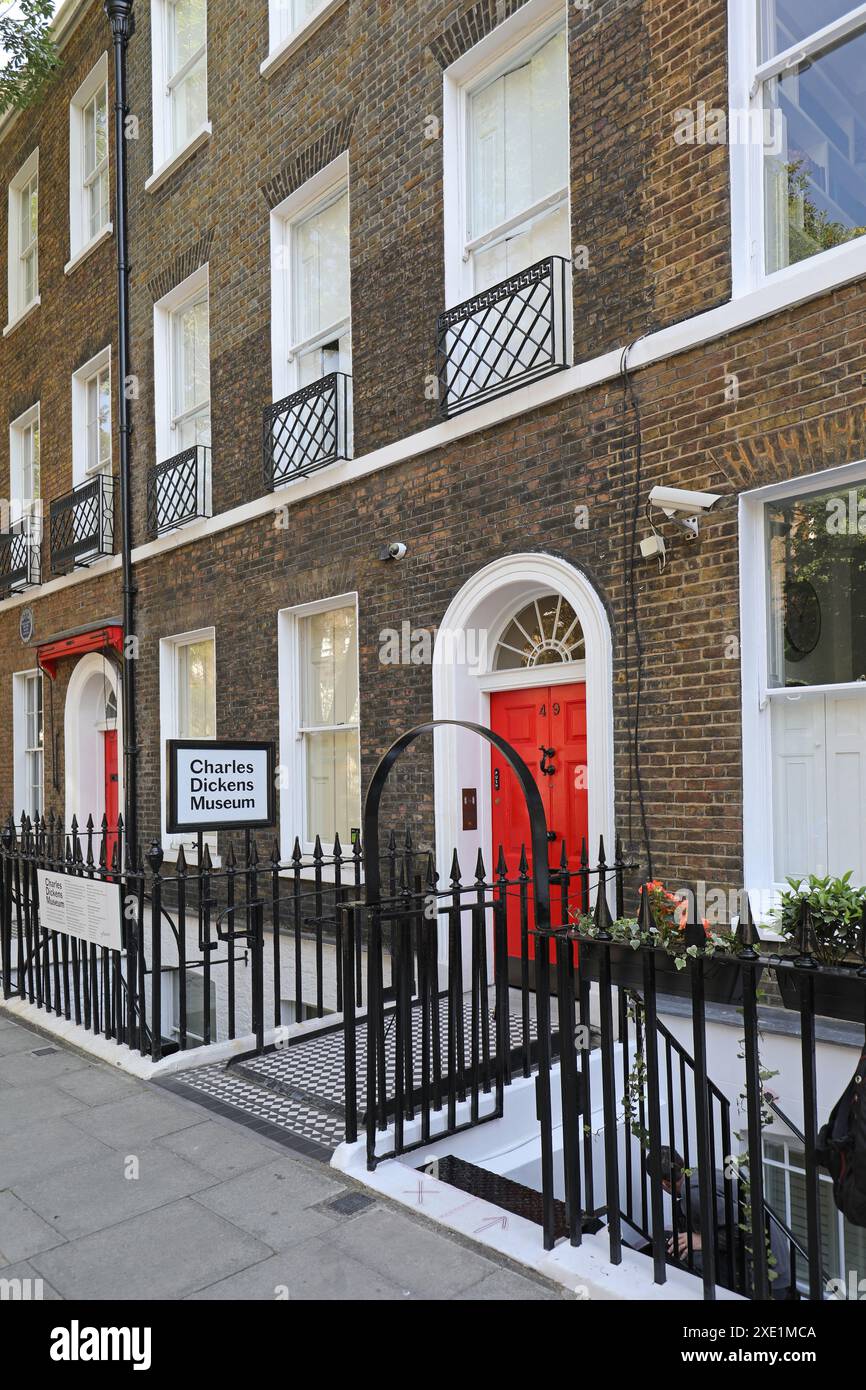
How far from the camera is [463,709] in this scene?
7.43 meters

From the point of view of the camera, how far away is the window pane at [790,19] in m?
5.43

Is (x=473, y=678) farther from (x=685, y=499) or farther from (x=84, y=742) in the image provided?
(x=84, y=742)

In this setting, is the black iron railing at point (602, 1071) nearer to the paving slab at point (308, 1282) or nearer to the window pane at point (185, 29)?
the paving slab at point (308, 1282)

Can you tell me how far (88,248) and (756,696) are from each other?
1107 centimetres

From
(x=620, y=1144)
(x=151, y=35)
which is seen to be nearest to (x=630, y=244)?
(x=620, y=1144)

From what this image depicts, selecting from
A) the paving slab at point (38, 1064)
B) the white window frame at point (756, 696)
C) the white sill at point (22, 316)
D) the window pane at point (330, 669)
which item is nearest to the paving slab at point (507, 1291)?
the white window frame at point (756, 696)

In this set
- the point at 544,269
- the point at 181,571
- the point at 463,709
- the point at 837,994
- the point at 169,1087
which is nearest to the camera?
Result: the point at 837,994

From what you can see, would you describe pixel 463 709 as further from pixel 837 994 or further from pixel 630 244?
pixel 837 994

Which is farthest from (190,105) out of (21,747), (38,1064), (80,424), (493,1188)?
(493,1188)

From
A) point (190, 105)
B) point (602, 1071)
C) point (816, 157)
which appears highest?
point (190, 105)

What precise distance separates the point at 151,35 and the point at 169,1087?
1149 cm

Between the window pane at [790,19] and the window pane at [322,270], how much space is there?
421 cm

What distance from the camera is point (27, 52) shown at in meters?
13.1

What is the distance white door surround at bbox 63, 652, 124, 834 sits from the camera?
44.2ft
